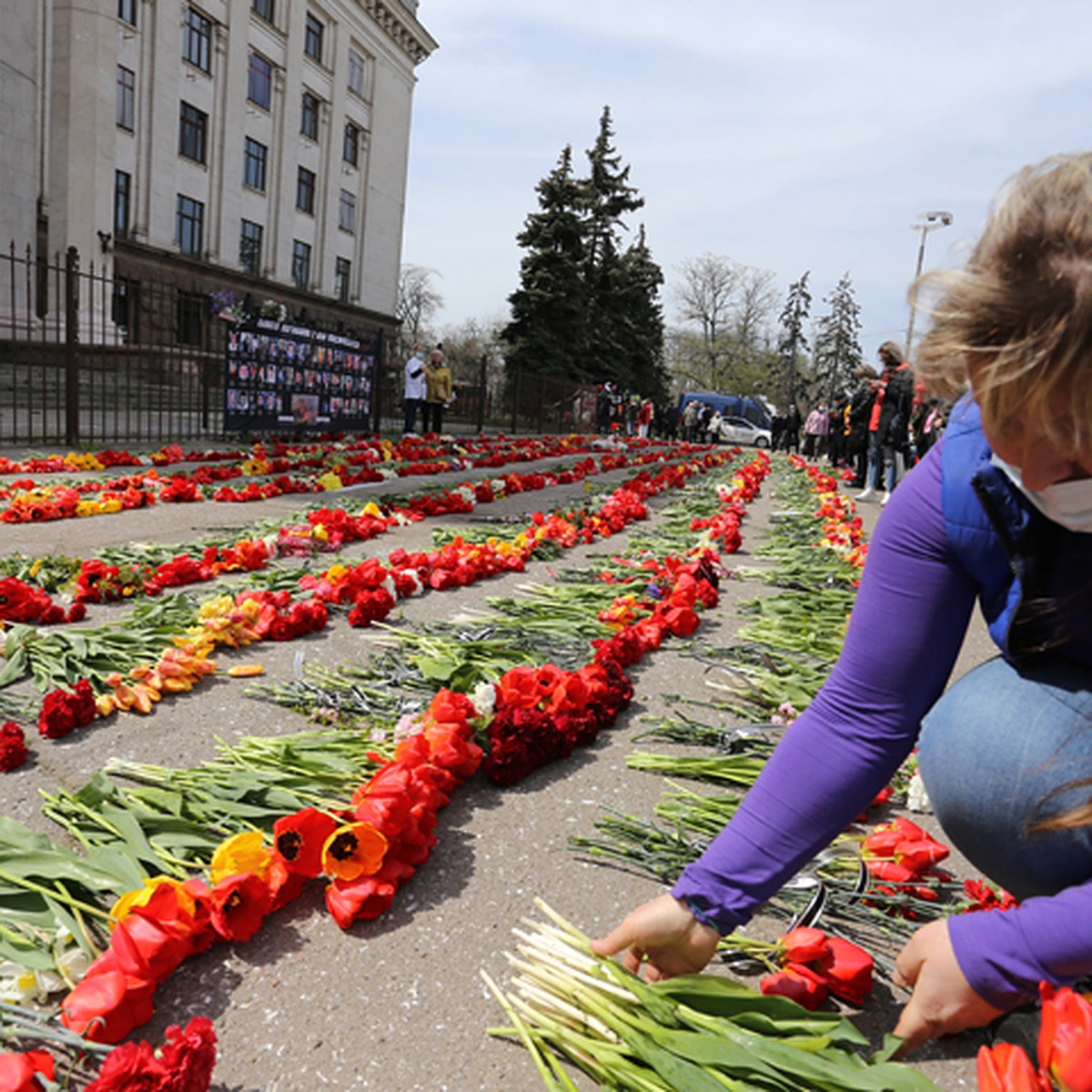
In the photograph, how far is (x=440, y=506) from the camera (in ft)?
22.9

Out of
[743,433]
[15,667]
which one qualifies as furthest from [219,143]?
[15,667]

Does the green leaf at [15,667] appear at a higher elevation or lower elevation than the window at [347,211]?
lower

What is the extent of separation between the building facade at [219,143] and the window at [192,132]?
0.05 m

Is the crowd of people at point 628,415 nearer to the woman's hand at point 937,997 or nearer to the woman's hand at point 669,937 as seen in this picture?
the woman's hand at point 669,937

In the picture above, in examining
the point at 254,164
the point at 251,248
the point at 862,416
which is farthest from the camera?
the point at 251,248

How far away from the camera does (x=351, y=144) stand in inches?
1431

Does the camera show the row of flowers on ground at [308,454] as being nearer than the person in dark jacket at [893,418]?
Yes

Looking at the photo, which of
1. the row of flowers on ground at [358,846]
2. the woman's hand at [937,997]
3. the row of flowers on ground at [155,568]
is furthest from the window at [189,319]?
the woman's hand at [937,997]

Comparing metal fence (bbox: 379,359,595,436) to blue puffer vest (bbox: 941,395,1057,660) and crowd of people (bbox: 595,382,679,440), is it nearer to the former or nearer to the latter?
crowd of people (bbox: 595,382,679,440)

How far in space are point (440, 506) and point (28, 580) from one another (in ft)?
11.1

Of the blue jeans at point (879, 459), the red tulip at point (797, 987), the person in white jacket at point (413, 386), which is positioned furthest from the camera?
the person in white jacket at point (413, 386)

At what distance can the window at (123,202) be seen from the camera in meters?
24.7

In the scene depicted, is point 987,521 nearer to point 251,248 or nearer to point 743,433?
point 251,248

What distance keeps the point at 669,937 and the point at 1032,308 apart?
100 centimetres
